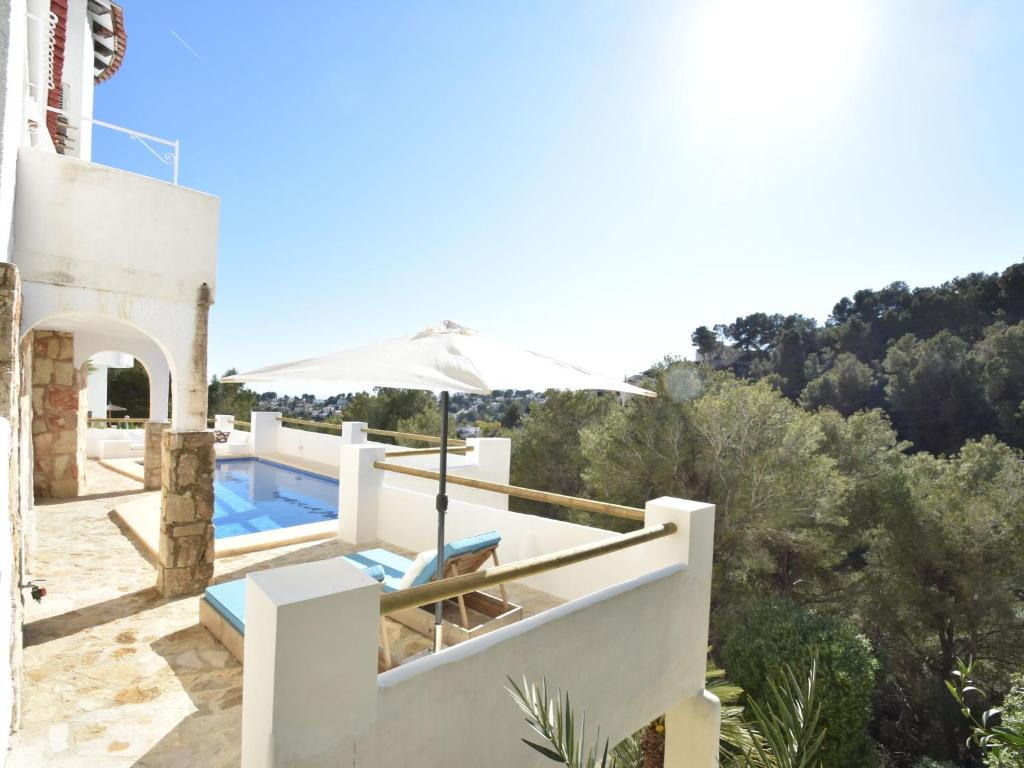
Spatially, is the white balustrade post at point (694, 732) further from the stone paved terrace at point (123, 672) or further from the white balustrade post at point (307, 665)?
the white balustrade post at point (307, 665)

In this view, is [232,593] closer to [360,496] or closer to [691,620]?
[360,496]

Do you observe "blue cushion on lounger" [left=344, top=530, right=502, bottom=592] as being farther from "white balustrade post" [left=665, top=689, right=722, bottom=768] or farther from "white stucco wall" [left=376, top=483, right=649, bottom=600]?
"white balustrade post" [left=665, top=689, right=722, bottom=768]

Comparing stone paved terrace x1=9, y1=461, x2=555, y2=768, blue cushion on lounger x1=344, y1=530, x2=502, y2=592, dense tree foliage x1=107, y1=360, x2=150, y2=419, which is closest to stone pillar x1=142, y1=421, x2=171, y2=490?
stone paved terrace x1=9, y1=461, x2=555, y2=768

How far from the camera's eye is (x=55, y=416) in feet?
30.6

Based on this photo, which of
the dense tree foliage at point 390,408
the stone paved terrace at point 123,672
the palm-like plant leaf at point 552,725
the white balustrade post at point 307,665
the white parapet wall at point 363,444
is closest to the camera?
the white balustrade post at point 307,665

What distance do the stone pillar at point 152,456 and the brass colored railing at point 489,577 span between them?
33.9 feet

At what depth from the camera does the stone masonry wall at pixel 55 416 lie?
9.12 metres

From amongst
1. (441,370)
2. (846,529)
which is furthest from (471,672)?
(846,529)

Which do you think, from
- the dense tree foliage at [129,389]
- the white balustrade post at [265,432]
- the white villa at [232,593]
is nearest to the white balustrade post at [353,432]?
the white villa at [232,593]

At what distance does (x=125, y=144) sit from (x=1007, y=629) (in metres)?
20.1

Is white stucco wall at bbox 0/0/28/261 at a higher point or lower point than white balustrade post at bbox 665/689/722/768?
higher

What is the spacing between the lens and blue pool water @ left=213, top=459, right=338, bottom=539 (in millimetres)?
10422

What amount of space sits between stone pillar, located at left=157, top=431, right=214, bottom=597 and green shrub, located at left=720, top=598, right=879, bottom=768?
29.1 feet

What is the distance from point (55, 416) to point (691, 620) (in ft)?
36.4
